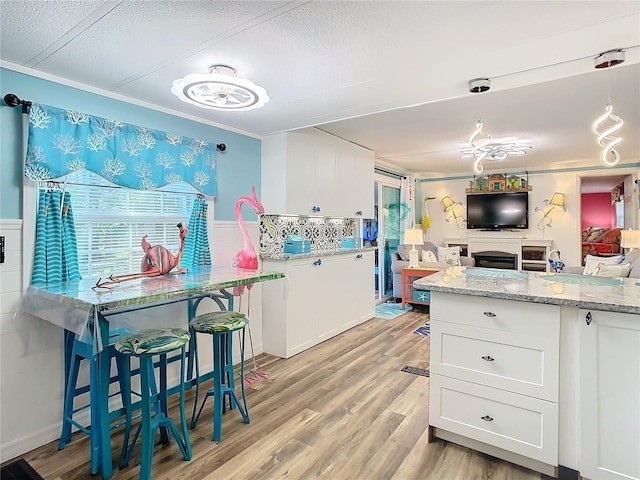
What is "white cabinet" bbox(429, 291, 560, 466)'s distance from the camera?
183 centimetres

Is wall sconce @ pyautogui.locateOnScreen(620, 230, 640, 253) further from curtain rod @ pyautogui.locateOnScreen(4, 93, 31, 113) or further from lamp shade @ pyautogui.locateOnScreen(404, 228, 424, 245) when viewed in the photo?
curtain rod @ pyautogui.locateOnScreen(4, 93, 31, 113)

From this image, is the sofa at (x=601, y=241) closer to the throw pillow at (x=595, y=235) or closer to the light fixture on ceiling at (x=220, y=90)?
the throw pillow at (x=595, y=235)

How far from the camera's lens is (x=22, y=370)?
2143 mm

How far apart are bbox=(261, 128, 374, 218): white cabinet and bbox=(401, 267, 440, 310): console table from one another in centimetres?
137

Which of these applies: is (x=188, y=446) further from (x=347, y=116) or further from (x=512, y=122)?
(x=512, y=122)

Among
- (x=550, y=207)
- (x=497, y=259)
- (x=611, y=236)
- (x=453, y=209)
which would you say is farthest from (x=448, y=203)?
(x=611, y=236)

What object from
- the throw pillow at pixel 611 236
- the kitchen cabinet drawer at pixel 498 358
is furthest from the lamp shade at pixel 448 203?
the kitchen cabinet drawer at pixel 498 358

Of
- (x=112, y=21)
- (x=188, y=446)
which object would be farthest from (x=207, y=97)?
(x=188, y=446)

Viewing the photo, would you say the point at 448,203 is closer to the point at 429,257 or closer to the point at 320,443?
the point at 429,257

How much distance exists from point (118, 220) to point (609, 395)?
3042 millimetres

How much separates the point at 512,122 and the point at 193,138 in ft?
10.6

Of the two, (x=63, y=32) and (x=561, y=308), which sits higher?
(x=63, y=32)

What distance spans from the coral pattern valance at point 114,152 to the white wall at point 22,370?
43 centimetres

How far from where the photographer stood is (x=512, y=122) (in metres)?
3.92
